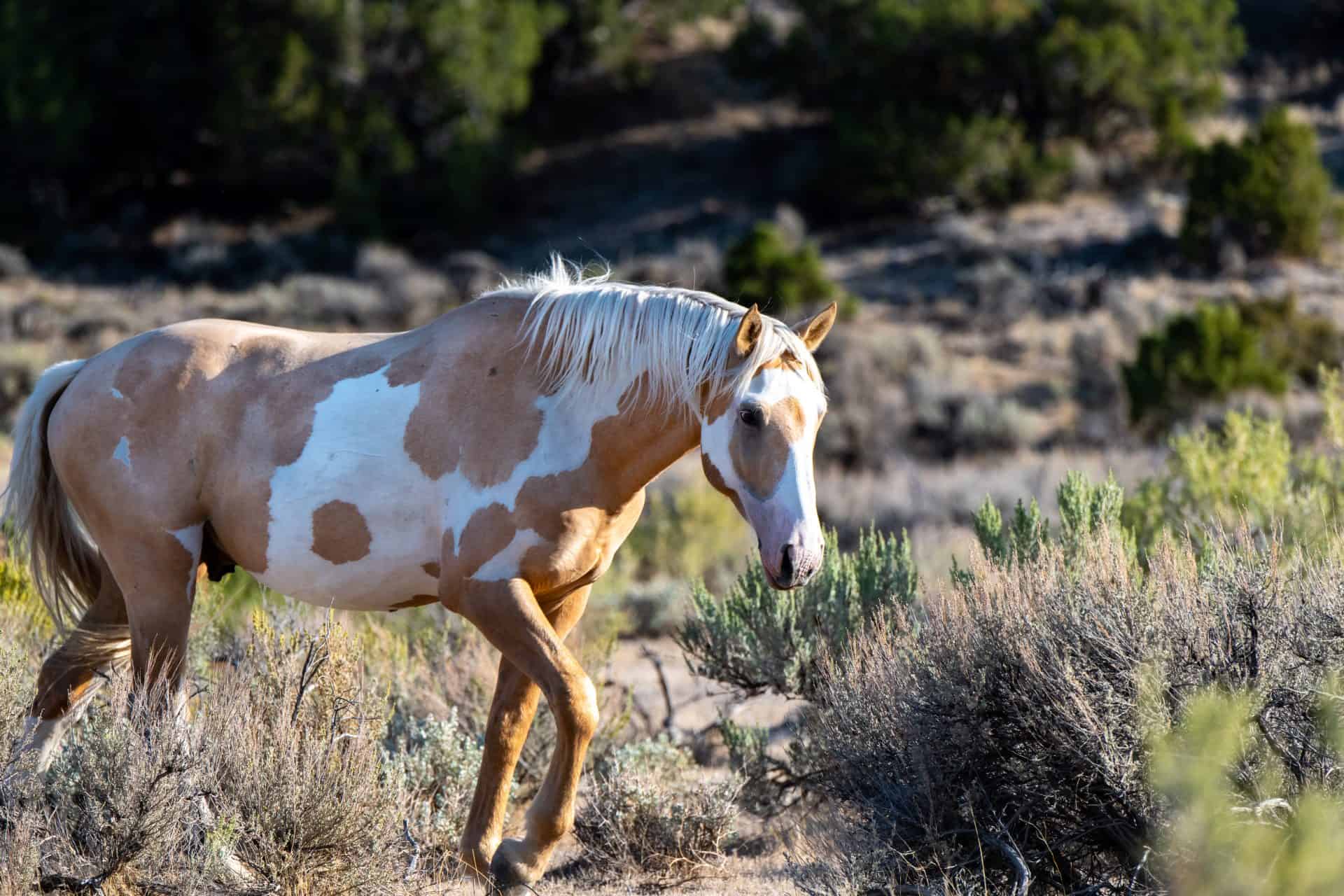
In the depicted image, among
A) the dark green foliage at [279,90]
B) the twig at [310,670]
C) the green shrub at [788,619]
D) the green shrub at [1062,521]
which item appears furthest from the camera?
the dark green foliage at [279,90]

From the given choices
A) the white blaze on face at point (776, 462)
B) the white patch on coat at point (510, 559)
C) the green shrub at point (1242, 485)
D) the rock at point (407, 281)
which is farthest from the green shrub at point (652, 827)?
the rock at point (407, 281)

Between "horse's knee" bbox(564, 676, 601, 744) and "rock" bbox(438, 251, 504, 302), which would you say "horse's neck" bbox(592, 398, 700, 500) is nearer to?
"horse's knee" bbox(564, 676, 601, 744)

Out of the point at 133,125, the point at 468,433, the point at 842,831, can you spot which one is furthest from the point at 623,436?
the point at 133,125

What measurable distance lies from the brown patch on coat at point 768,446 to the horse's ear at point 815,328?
1.43 feet

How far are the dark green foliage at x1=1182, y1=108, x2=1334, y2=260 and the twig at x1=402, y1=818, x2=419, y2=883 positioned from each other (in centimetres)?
2231

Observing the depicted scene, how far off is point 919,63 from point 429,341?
25.7 metres

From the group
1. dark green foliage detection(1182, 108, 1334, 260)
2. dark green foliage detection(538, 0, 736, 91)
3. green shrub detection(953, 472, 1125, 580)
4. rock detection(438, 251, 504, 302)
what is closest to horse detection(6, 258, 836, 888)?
Result: green shrub detection(953, 472, 1125, 580)

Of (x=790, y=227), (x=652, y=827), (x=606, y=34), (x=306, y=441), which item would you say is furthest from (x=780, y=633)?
(x=606, y=34)

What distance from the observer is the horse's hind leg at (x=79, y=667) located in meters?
5.09

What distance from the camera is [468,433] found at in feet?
15.4

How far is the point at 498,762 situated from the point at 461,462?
102cm

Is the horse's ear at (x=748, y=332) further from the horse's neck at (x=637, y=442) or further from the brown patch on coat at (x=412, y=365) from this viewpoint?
the brown patch on coat at (x=412, y=365)

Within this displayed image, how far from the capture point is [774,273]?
23.3 m

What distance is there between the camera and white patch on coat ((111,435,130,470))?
16.1 ft
